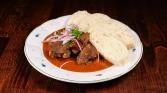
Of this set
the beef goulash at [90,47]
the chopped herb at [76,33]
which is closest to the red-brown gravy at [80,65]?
Answer: the beef goulash at [90,47]

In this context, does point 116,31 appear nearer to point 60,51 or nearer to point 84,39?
point 84,39

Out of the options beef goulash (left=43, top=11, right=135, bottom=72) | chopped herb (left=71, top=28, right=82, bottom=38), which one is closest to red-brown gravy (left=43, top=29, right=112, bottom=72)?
beef goulash (left=43, top=11, right=135, bottom=72)

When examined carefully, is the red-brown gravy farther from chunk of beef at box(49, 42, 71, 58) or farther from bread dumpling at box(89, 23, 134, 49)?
bread dumpling at box(89, 23, 134, 49)

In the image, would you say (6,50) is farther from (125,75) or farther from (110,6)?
(110,6)

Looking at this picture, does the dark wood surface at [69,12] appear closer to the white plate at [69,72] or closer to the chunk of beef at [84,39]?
the white plate at [69,72]

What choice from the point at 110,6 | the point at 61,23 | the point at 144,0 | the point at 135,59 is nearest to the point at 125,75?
the point at 135,59

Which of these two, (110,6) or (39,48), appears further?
(110,6)
